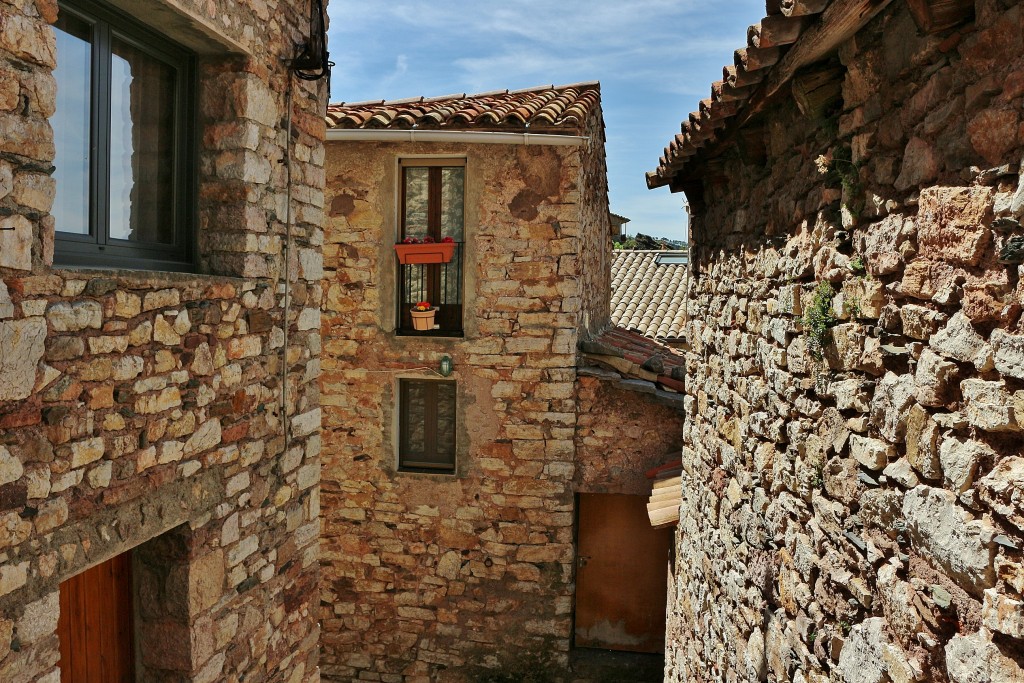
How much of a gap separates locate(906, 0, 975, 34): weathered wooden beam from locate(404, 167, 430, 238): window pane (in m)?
5.64

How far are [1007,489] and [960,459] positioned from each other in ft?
0.62

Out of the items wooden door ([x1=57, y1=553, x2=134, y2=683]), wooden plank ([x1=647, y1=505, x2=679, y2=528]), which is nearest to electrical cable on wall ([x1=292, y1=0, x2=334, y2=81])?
wooden door ([x1=57, y1=553, x2=134, y2=683])

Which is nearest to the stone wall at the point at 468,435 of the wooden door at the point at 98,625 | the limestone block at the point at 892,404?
the wooden door at the point at 98,625

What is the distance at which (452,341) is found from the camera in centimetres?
709

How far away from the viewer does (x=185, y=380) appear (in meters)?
3.12

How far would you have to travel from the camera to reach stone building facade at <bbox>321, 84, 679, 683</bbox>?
272 inches

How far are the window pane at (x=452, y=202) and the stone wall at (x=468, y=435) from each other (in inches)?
7.3

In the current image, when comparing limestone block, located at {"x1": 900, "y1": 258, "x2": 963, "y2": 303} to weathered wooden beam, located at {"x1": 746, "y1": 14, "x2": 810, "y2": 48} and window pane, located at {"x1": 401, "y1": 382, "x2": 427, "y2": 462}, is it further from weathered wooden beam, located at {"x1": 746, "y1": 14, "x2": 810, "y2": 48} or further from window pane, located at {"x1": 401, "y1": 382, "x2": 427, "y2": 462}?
window pane, located at {"x1": 401, "y1": 382, "x2": 427, "y2": 462}

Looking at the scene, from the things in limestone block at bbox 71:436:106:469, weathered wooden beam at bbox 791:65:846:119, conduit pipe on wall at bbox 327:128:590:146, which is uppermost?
conduit pipe on wall at bbox 327:128:590:146

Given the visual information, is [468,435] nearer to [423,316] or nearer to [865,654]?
[423,316]

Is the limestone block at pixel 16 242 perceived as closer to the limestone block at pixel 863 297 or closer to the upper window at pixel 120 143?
the upper window at pixel 120 143

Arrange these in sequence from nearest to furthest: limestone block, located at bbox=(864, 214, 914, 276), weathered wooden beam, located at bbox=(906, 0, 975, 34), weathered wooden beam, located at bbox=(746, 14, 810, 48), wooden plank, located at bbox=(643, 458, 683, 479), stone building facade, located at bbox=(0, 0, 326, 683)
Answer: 1. weathered wooden beam, located at bbox=(906, 0, 975, 34)
2. limestone block, located at bbox=(864, 214, 914, 276)
3. stone building facade, located at bbox=(0, 0, 326, 683)
4. weathered wooden beam, located at bbox=(746, 14, 810, 48)
5. wooden plank, located at bbox=(643, 458, 683, 479)

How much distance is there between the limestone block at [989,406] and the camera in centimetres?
156

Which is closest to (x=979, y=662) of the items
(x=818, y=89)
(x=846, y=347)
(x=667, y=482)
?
(x=846, y=347)
